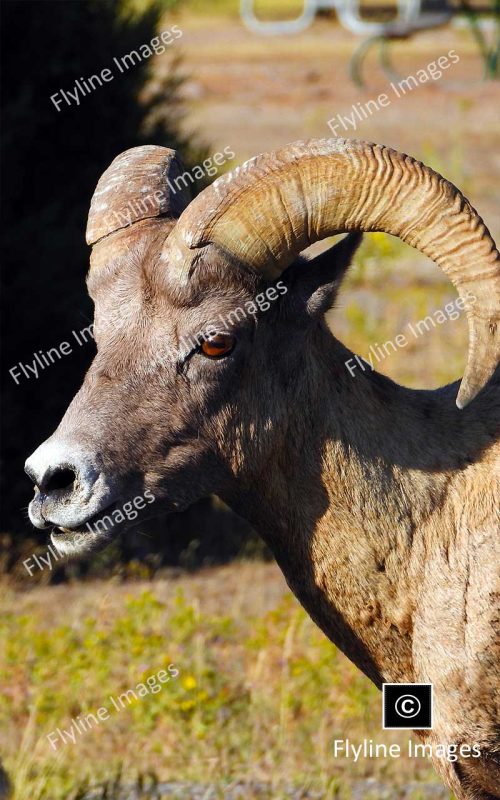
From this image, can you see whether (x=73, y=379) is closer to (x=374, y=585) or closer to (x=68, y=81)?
(x=68, y=81)

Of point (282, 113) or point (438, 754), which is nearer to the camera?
point (438, 754)

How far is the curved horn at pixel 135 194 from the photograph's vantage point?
4.28 meters

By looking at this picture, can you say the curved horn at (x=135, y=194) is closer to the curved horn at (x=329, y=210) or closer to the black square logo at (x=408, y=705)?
the curved horn at (x=329, y=210)

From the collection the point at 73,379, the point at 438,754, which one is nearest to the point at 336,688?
the point at 438,754

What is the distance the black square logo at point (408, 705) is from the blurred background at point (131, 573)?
49.0 inches

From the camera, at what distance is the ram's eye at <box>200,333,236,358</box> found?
3.89 metres

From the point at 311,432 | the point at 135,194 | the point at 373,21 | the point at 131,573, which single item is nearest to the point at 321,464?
the point at 311,432

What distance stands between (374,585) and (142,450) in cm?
83

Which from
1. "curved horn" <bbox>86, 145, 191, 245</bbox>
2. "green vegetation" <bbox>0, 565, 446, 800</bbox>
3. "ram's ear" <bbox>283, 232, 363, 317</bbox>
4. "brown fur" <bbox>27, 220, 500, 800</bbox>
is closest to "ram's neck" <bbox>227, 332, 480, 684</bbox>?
"brown fur" <bbox>27, 220, 500, 800</bbox>

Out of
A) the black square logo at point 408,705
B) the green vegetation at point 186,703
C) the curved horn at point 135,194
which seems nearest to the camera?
the black square logo at point 408,705

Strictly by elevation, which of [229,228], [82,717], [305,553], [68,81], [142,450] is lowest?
[82,717]

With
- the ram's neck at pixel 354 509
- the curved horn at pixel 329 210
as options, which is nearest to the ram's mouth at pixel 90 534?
the ram's neck at pixel 354 509

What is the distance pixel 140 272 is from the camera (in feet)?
13.2

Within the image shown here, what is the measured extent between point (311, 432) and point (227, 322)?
0.44m
